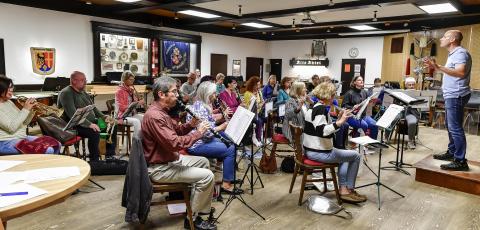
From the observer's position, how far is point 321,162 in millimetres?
3219

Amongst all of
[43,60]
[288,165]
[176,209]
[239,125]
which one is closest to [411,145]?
[288,165]

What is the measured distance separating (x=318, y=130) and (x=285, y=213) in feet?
2.83

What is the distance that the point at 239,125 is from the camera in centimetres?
281

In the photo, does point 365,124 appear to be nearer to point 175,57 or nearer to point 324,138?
point 324,138

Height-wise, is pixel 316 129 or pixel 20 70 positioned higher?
pixel 20 70

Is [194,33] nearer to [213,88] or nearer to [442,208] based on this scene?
[213,88]

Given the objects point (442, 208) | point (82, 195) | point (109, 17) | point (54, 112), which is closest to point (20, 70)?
point (109, 17)

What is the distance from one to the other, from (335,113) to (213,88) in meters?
1.98

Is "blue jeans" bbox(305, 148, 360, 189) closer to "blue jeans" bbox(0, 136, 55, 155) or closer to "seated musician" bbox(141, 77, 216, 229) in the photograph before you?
"seated musician" bbox(141, 77, 216, 229)

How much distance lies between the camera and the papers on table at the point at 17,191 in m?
1.29

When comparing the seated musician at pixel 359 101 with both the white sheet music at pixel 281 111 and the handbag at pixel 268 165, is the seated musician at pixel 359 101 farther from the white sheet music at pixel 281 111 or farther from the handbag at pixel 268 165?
the handbag at pixel 268 165

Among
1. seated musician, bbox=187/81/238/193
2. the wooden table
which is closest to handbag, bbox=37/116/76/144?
seated musician, bbox=187/81/238/193

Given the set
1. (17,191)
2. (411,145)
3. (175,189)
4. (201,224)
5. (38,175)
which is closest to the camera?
(17,191)

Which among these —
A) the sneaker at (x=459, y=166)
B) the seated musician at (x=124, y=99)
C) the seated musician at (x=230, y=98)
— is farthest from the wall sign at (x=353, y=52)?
the seated musician at (x=124, y=99)
